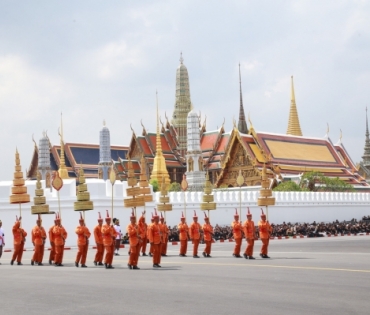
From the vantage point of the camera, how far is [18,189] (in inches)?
1114

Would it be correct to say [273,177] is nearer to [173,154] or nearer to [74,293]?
[173,154]

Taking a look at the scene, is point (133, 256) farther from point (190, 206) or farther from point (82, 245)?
point (190, 206)

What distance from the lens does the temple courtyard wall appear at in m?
30.6

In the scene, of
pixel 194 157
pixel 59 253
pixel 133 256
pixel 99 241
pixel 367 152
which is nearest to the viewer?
pixel 133 256

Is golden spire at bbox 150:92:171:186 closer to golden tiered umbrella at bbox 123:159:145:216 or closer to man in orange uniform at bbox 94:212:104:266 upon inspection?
golden tiered umbrella at bbox 123:159:145:216

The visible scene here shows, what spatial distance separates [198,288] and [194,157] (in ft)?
146

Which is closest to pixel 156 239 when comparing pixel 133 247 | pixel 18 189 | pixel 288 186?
pixel 133 247

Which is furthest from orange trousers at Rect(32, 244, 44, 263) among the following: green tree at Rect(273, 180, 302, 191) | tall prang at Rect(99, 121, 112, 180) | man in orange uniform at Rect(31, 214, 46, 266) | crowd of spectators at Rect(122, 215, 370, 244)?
tall prang at Rect(99, 121, 112, 180)

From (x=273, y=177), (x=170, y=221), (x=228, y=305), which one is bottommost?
(x=228, y=305)

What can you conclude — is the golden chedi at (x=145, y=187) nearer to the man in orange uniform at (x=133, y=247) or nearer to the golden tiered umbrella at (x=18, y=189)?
the golden tiered umbrella at (x=18, y=189)

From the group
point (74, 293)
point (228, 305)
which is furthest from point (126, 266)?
point (228, 305)

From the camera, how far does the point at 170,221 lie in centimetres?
3478

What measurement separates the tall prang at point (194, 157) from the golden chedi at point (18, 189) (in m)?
27.3

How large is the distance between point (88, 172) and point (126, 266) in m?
50.5
